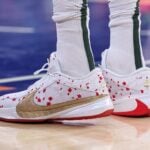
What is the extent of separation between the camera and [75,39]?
104cm

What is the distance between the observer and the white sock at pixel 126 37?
1.18 m

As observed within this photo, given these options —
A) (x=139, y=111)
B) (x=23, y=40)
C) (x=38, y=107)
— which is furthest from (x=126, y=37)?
(x=23, y=40)

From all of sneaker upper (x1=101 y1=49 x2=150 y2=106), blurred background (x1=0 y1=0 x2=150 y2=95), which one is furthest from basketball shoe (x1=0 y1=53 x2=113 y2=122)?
blurred background (x1=0 y1=0 x2=150 y2=95)

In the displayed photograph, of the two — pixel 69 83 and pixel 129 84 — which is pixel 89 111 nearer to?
pixel 69 83

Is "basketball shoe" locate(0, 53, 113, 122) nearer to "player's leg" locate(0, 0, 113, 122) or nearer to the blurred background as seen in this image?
"player's leg" locate(0, 0, 113, 122)

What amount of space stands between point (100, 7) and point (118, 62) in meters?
0.63

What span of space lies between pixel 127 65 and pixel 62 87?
0.25 m

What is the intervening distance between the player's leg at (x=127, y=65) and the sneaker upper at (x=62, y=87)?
175 mm

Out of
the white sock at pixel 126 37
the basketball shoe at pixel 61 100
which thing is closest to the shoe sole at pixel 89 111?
the basketball shoe at pixel 61 100

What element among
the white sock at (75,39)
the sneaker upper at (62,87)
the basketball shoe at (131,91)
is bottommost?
the basketball shoe at (131,91)

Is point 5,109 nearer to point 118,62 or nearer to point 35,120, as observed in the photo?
point 35,120

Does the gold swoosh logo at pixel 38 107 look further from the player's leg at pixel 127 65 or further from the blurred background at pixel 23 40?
the blurred background at pixel 23 40

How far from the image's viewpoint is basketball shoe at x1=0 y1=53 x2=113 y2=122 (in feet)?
3.29

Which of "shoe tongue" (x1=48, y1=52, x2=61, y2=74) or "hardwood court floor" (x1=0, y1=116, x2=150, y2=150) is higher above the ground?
"shoe tongue" (x1=48, y1=52, x2=61, y2=74)
